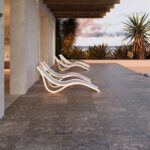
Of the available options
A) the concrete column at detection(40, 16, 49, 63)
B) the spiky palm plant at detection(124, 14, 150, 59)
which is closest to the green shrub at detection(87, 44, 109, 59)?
the spiky palm plant at detection(124, 14, 150, 59)

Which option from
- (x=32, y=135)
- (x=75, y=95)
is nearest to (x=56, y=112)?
(x=32, y=135)

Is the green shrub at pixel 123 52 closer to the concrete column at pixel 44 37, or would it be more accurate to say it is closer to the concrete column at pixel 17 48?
the concrete column at pixel 44 37

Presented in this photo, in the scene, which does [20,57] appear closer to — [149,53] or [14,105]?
[14,105]

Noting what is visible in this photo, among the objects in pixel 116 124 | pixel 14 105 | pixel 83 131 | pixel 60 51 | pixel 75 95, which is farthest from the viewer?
pixel 60 51

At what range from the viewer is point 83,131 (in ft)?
15.1

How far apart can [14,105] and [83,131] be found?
7.42ft

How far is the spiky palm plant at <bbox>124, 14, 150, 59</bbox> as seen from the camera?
2267 centimetres

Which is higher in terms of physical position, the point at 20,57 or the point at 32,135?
the point at 20,57

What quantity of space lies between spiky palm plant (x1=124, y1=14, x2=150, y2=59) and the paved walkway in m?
15.1

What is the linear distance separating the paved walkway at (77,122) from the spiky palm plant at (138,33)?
49.6ft

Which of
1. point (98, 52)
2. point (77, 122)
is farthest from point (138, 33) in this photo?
point (77, 122)

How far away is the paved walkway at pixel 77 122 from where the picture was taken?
4070mm

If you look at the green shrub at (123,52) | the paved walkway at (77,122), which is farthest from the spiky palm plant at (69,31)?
the paved walkway at (77,122)

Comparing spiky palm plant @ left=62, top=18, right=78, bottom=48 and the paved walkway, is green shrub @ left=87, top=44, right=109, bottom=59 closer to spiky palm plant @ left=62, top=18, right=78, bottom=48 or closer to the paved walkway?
spiky palm plant @ left=62, top=18, right=78, bottom=48
